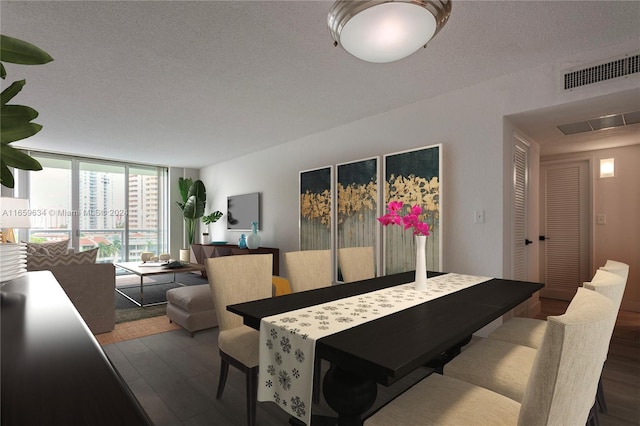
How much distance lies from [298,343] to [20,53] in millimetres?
1084

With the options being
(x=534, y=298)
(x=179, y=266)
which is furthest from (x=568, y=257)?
(x=179, y=266)

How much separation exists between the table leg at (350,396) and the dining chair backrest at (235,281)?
836mm

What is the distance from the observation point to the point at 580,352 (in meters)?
0.77

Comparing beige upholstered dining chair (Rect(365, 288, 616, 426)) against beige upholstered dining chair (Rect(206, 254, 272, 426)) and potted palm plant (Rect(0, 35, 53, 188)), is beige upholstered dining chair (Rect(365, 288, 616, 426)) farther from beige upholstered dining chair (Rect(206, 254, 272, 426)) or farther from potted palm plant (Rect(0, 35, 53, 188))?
potted palm plant (Rect(0, 35, 53, 188))

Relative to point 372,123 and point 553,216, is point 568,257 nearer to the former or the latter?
point 553,216

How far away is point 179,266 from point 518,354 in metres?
4.40

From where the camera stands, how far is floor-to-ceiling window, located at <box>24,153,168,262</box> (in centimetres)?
621

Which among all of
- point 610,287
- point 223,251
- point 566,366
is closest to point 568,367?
point 566,366

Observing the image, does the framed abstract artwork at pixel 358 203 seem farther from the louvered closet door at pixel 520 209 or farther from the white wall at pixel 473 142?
the louvered closet door at pixel 520 209

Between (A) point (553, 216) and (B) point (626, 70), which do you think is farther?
(A) point (553, 216)

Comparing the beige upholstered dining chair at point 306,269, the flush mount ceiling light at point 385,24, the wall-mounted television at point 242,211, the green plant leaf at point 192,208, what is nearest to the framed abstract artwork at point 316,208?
the wall-mounted television at point 242,211

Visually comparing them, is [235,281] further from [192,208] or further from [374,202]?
[192,208]

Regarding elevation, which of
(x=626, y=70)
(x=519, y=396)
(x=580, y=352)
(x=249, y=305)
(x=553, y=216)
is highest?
(x=626, y=70)

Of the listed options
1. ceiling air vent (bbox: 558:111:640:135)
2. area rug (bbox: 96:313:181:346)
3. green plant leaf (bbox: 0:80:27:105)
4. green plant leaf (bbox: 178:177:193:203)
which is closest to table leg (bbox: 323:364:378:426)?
green plant leaf (bbox: 0:80:27:105)
